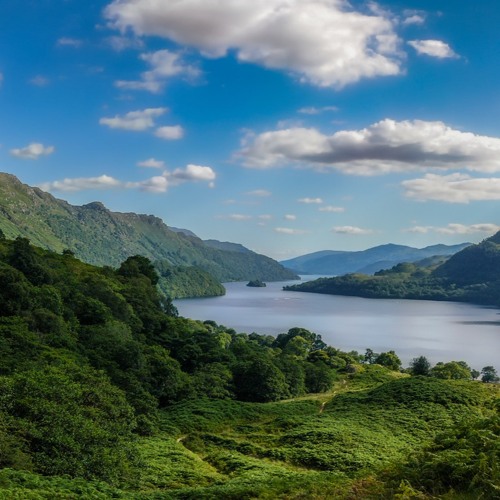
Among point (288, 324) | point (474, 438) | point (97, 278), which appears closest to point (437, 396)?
point (474, 438)

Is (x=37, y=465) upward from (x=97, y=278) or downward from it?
downward

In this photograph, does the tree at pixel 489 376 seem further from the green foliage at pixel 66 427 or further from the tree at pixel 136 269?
the green foliage at pixel 66 427

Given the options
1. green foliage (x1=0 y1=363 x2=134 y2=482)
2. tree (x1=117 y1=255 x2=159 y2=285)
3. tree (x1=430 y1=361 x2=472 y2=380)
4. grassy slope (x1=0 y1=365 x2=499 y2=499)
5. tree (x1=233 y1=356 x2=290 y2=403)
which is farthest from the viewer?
tree (x1=117 y1=255 x2=159 y2=285)

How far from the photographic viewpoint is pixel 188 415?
5072 centimetres

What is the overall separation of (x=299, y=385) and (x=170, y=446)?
126 feet

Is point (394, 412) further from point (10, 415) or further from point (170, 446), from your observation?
point (10, 415)

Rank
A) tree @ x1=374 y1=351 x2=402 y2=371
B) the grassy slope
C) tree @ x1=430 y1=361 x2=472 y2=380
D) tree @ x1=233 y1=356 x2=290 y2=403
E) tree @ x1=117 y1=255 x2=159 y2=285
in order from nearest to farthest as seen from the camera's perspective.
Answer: the grassy slope → tree @ x1=233 y1=356 x2=290 y2=403 → tree @ x1=430 y1=361 x2=472 y2=380 → tree @ x1=117 y1=255 x2=159 y2=285 → tree @ x1=374 y1=351 x2=402 y2=371

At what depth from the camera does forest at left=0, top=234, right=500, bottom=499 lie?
59.9 ft

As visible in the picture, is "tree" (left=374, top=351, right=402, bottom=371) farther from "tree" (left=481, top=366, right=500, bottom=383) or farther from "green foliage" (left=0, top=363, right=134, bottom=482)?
"green foliage" (left=0, top=363, right=134, bottom=482)

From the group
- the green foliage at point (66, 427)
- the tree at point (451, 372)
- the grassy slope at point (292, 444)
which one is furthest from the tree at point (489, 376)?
the green foliage at point (66, 427)

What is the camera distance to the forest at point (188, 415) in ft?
59.9

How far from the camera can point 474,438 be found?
17.8 meters

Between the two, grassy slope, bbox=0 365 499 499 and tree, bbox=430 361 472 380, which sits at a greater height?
grassy slope, bbox=0 365 499 499

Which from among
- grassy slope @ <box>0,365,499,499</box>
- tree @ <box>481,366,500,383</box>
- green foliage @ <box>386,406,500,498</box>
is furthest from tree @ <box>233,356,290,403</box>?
tree @ <box>481,366,500,383</box>
